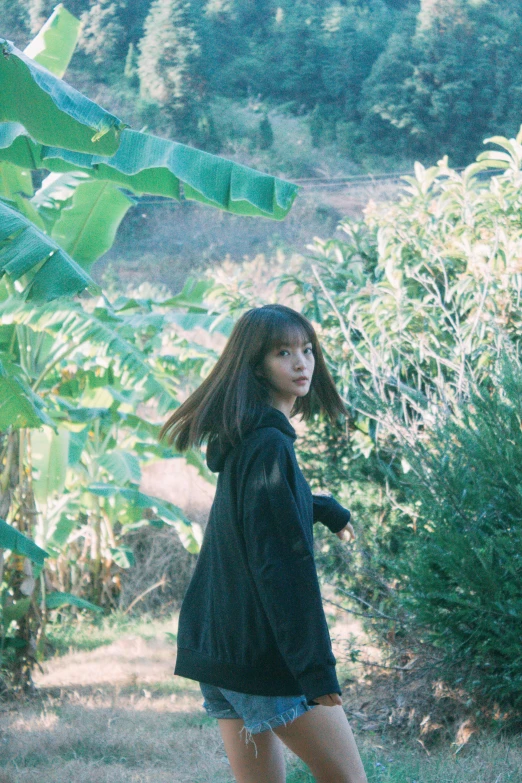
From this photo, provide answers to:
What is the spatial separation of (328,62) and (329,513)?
2542 centimetres

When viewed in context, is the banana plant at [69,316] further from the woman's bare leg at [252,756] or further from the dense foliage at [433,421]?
the woman's bare leg at [252,756]

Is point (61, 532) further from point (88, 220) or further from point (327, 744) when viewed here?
point (327, 744)

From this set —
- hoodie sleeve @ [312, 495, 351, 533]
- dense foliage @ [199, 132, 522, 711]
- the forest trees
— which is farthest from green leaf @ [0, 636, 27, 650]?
the forest trees

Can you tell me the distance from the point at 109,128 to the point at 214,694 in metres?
2.21

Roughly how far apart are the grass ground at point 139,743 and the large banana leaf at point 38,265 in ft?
7.33

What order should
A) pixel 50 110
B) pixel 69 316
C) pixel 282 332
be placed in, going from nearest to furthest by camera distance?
pixel 282 332 → pixel 50 110 → pixel 69 316

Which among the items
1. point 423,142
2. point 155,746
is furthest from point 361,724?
point 423,142

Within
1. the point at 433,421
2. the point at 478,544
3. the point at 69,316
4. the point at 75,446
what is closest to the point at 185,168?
the point at 69,316

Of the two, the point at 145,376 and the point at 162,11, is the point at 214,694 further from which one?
the point at 162,11

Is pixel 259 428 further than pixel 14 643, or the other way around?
pixel 14 643

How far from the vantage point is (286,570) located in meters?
1.93

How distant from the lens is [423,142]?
23.9 meters

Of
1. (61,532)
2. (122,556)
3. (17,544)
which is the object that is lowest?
(122,556)

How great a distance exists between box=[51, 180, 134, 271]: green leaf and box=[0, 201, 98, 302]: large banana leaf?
77.2 inches
